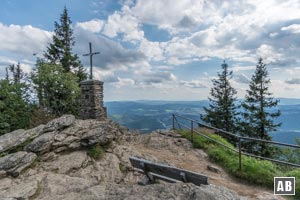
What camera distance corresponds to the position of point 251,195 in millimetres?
5672

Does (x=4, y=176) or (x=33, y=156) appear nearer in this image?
(x=4, y=176)

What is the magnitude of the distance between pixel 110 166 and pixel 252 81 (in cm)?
2211

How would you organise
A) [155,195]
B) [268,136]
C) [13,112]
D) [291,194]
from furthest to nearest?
[268,136] → [13,112] → [291,194] → [155,195]

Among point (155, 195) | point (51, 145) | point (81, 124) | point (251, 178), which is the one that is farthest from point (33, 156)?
point (251, 178)

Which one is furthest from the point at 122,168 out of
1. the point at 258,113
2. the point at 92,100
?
the point at 258,113

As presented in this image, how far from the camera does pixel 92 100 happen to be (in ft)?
33.7

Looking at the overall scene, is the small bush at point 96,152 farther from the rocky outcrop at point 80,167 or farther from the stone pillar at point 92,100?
the stone pillar at point 92,100

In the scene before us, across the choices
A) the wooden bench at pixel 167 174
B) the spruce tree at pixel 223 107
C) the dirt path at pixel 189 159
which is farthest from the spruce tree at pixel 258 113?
the wooden bench at pixel 167 174

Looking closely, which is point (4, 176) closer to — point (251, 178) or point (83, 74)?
point (251, 178)

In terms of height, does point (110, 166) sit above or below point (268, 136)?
above

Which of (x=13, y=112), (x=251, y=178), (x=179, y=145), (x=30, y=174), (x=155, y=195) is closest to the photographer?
(x=155, y=195)

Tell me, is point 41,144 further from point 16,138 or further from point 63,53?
point 63,53

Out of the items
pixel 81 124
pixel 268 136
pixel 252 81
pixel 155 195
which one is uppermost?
pixel 252 81

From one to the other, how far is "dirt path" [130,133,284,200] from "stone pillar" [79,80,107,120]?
2.38 meters
